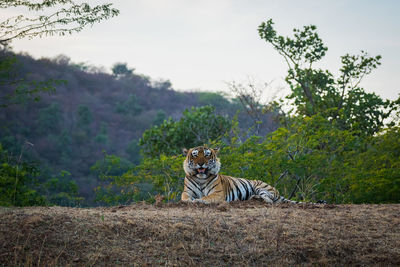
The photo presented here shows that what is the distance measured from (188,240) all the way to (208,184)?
3.24 metres

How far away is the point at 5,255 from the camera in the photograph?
426cm

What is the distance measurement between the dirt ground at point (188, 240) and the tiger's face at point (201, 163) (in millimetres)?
2082

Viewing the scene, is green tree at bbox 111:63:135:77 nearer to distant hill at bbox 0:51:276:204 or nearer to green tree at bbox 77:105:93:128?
distant hill at bbox 0:51:276:204

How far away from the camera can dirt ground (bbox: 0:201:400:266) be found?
14.4 ft

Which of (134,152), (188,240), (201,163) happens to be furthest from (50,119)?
(188,240)

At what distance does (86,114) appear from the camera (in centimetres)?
4594

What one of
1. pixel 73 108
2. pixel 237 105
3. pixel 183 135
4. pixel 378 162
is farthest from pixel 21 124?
pixel 378 162

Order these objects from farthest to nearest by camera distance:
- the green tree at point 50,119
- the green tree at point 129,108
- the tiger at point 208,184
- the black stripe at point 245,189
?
the green tree at point 129,108, the green tree at point 50,119, the black stripe at point 245,189, the tiger at point 208,184

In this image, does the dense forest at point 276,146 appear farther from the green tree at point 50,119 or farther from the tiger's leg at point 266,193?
the green tree at point 50,119

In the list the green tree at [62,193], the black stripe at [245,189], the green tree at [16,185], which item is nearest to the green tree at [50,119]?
the green tree at [62,193]

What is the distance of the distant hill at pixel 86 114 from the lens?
123 feet

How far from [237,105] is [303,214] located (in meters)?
43.7

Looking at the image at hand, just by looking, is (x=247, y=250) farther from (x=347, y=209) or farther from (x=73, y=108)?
(x=73, y=108)

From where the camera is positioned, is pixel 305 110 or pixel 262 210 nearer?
pixel 262 210
